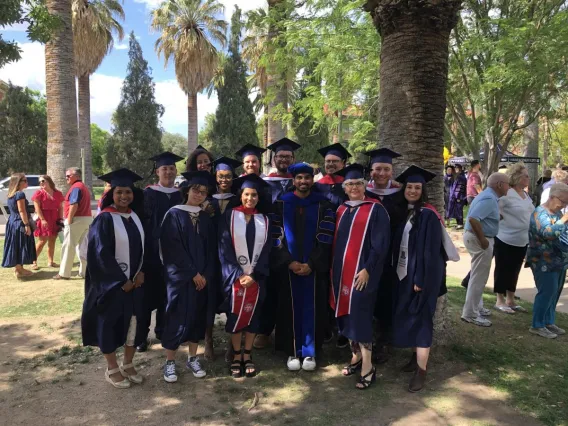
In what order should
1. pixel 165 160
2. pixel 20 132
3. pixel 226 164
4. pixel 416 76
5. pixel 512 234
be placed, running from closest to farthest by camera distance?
pixel 416 76 → pixel 226 164 → pixel 165 160 → pixel 512 234 → pixel 20 132

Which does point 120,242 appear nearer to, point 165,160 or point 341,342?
point 165,160

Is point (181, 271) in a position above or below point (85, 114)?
below

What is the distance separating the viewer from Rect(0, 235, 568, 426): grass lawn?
10.9 ft

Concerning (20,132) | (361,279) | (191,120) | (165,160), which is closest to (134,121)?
(191,120)

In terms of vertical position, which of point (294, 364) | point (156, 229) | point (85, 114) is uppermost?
point (85, 114)

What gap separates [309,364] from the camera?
13.0 ft

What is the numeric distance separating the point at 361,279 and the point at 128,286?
6.38 feet

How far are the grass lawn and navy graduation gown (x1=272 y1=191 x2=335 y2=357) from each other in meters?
0.33

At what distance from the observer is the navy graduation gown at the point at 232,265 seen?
12.4 ft

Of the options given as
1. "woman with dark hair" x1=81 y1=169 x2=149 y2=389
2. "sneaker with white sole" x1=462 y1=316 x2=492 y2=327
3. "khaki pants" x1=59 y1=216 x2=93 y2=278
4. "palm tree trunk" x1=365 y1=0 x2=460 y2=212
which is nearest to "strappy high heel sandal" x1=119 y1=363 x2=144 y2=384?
"woman with dark hair" x1=81 y1=169 x2=149 y2=389

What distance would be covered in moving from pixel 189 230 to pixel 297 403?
1692mm

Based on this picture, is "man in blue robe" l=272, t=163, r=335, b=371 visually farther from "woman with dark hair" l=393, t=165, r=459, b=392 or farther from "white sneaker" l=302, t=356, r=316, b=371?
"woman with dark hair" l=393, t=165, r=459, b=392

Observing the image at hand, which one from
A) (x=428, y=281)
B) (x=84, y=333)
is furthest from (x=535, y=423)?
(x=84, y=333)

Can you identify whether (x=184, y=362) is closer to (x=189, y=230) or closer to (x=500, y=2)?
(x=189, y=230)
